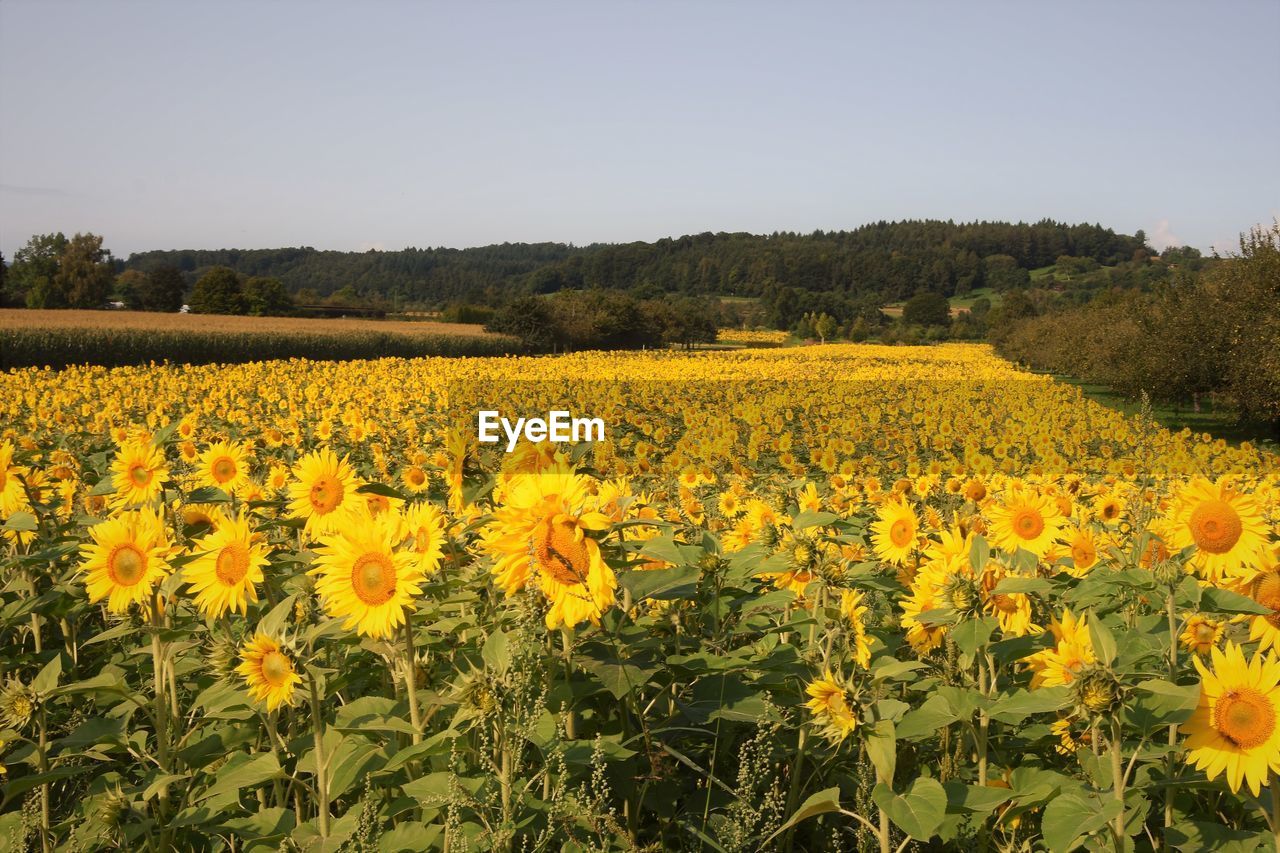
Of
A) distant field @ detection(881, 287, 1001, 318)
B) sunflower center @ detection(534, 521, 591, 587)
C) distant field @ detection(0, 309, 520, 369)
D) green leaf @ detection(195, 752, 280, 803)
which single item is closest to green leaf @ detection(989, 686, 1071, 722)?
sunflower center @ detection(534, 521, 591, 587)

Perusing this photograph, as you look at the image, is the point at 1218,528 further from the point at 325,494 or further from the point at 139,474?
the point at 139,474

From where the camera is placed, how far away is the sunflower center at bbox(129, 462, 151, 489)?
314cm

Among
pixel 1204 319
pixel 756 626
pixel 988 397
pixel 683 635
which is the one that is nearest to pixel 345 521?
pixel 683 635

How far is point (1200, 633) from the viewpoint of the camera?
2680 millimetres

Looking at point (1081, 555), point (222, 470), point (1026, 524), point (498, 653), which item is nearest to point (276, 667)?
point (498, 653)

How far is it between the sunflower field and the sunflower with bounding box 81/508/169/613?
1cm

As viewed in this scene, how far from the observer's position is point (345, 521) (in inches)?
86.9

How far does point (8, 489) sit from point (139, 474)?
1.69 feet

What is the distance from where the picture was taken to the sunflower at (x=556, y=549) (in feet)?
6.63

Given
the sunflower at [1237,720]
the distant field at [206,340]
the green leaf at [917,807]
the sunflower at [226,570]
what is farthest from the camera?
the distant field at [206,340]

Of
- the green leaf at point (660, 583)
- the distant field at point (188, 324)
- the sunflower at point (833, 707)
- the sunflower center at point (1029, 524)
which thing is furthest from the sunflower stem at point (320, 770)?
the distant field at point (188, 324)

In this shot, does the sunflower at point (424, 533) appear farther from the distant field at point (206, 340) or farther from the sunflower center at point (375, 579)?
the distant field at point (206, 340)

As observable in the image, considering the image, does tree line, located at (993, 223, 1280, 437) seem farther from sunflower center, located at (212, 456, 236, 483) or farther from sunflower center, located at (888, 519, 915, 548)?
sunflower center, located at (212, 456, 236, 483)

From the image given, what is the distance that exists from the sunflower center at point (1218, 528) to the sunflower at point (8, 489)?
3989mm
